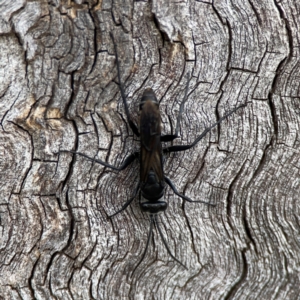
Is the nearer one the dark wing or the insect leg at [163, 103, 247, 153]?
the dark wing

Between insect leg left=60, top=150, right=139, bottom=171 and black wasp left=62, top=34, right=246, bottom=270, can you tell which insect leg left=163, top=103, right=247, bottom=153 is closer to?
black wasp left=62, top=34, right=246, bottom=270

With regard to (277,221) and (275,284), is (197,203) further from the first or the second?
(275,284)

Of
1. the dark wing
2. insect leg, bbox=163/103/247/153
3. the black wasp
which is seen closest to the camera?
the dark wing

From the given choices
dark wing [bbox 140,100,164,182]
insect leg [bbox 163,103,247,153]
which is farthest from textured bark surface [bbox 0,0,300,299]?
dark wing [bbox 140,100,164,182]

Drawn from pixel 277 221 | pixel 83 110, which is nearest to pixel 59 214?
pixel 83 110

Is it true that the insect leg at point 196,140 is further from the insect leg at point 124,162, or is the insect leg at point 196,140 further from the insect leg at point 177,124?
the insect leg at point 124,162

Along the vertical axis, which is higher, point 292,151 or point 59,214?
point 292,151

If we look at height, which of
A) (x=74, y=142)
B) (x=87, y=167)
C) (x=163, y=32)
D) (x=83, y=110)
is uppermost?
(x=163, y=32)
